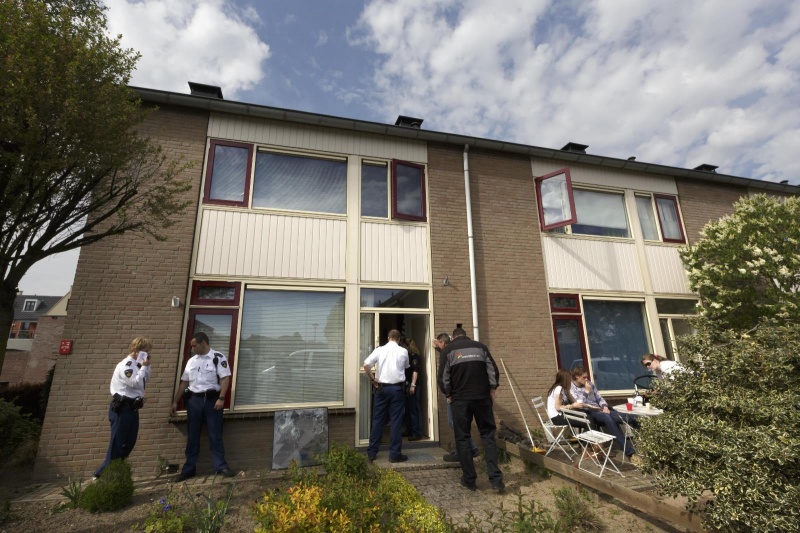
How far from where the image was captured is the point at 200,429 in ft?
17.5

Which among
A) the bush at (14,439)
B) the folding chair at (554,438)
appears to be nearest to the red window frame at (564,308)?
the folding chair at (554,438)

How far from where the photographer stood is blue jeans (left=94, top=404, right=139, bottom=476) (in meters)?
4.90

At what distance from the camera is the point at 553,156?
29.7 ft

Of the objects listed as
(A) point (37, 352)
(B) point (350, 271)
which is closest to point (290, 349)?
(B) point (350, 271)

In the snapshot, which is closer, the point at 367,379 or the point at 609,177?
the point at 367,379

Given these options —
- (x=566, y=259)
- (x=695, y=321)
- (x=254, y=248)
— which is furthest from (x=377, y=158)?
(x=695, y=321)

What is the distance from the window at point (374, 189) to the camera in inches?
305

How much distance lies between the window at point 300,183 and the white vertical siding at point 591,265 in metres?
4.65

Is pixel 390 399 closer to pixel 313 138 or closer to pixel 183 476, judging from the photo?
pixel 183 476

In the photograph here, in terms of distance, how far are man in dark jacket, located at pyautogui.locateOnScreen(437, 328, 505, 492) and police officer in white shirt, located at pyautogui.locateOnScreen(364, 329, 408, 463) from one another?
889mm

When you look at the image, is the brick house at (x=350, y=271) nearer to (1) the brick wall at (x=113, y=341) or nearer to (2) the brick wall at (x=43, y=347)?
(1) the brick wall at (x=113, y=341)

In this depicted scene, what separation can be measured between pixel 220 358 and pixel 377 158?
4853 millimetres

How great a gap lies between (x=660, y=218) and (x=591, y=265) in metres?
2.66

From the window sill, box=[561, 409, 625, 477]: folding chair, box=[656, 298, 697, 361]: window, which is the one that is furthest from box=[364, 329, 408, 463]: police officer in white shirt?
box=[656, 298, 697, 361]: window
